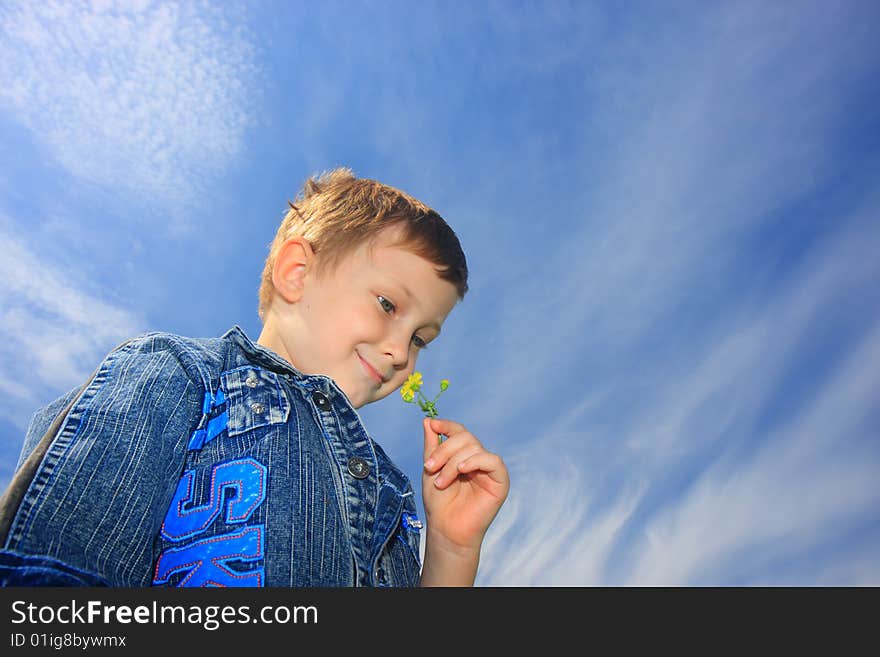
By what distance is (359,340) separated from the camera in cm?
242

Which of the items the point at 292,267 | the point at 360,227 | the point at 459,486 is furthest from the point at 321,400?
the point at 360,227

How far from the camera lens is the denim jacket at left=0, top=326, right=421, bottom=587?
1.22 meters

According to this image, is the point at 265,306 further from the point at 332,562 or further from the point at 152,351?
the point at 332,562

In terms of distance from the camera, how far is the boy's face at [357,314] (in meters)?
2.41

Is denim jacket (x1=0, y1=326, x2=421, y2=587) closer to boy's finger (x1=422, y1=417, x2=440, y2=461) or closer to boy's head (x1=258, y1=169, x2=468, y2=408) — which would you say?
boy's finger (x1=422, y1=417, x2=440, y2=461)

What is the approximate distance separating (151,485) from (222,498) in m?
0.24

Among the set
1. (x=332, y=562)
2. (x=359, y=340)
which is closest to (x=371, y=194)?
(x=359, y=340)

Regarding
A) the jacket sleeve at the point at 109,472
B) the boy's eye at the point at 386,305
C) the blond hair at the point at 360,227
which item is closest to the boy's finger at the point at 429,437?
the boy's eye at the point at 386,305

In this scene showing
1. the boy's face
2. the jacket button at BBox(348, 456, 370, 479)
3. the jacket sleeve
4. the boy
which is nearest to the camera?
the jacket sleeve

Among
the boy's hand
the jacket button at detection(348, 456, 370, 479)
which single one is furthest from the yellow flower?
the jacket button at detection(348, 456, 370, 479)

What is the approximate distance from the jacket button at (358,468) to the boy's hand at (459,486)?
0.33 metres

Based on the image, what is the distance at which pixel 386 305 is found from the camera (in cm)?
252

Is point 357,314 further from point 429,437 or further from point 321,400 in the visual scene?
point 429,437

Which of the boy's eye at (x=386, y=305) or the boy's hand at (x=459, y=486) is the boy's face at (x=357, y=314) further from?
the boy's hand at (x=459, y=486)
